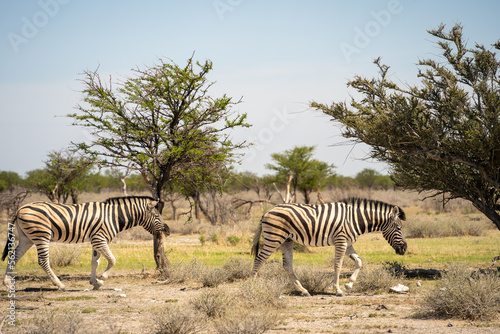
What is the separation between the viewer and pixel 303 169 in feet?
141

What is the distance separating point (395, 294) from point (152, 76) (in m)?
8.38

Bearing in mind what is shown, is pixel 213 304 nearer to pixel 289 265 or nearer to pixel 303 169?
pixel 289 265

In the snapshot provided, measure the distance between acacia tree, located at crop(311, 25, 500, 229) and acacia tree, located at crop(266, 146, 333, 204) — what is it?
93.7ft

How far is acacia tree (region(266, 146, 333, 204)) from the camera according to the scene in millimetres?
42500

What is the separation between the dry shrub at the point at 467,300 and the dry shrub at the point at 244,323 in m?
3.22

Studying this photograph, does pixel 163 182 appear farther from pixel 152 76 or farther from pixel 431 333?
pixel 431 333

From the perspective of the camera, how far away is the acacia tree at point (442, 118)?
11.9 m

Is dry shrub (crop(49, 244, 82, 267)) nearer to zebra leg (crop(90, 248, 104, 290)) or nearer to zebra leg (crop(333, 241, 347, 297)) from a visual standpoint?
zebra leg (crop(90, 248, 104, 290))

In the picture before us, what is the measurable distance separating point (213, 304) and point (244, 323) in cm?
163

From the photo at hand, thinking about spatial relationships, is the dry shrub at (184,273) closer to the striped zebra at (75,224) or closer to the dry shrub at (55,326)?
the striped zebra at (75,224)

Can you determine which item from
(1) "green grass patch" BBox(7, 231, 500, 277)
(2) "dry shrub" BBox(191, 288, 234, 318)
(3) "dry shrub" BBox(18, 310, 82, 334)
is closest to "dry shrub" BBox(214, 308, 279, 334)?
(2) "dry shrub" BBox(191, 288, 234, 318)

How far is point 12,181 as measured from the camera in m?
61.5

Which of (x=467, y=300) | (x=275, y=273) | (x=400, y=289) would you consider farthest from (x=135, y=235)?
(x=467, y=300)

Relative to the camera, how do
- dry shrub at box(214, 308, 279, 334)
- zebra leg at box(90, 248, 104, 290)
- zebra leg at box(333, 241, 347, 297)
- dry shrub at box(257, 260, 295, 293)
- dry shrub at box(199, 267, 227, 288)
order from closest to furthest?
1. dry shrub at box(214, 308, 279, 334)
2. zebra leg at box(333, 241, 347, 297)
3. dry shrub at box(257, 260, 295, 293)
4. zebra leg at box(90, 248, 104, 290)
5. dry shrub at box(199, 267, 227, 288)
